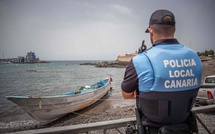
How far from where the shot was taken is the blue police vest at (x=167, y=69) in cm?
147

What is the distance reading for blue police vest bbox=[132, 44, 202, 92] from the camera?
1471 millimetres

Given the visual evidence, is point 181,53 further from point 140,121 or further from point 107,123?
point 107,123

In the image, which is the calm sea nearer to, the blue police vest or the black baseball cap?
the blue police vest

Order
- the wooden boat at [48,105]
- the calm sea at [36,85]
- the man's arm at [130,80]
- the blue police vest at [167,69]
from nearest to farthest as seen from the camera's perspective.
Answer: the blue police vest at [167,69] → the man's arm at [130,80] → the wooden boat at [48,105] → the calm sea at [36,85]

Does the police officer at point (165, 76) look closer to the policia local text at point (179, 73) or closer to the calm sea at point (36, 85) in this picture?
the policia local text at point (179, 73)

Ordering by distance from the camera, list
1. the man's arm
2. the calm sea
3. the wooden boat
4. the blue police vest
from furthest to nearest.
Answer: the calm sea < the wooden boat < the man's arm < the blue police vest

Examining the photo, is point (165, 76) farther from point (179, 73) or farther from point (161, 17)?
point (161, 17)

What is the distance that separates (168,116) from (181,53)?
2.21 feet

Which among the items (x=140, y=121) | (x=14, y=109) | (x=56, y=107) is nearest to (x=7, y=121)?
(x=14, y=109)

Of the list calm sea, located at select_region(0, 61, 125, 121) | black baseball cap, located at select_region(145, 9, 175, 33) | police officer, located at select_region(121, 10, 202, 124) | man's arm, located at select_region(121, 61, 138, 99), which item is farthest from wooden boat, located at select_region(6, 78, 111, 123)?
black baseball cap, located at select_region(145, 9, 175, 33)

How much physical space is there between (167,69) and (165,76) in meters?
0.07

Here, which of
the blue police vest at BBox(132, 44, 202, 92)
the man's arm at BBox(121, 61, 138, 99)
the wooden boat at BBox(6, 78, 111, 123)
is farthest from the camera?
the wooden boat at BBox(6, 78, 111, 123)

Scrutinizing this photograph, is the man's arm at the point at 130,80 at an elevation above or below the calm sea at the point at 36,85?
above

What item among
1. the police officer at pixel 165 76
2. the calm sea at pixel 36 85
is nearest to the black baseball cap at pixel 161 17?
the police officer at pixel 165 76
